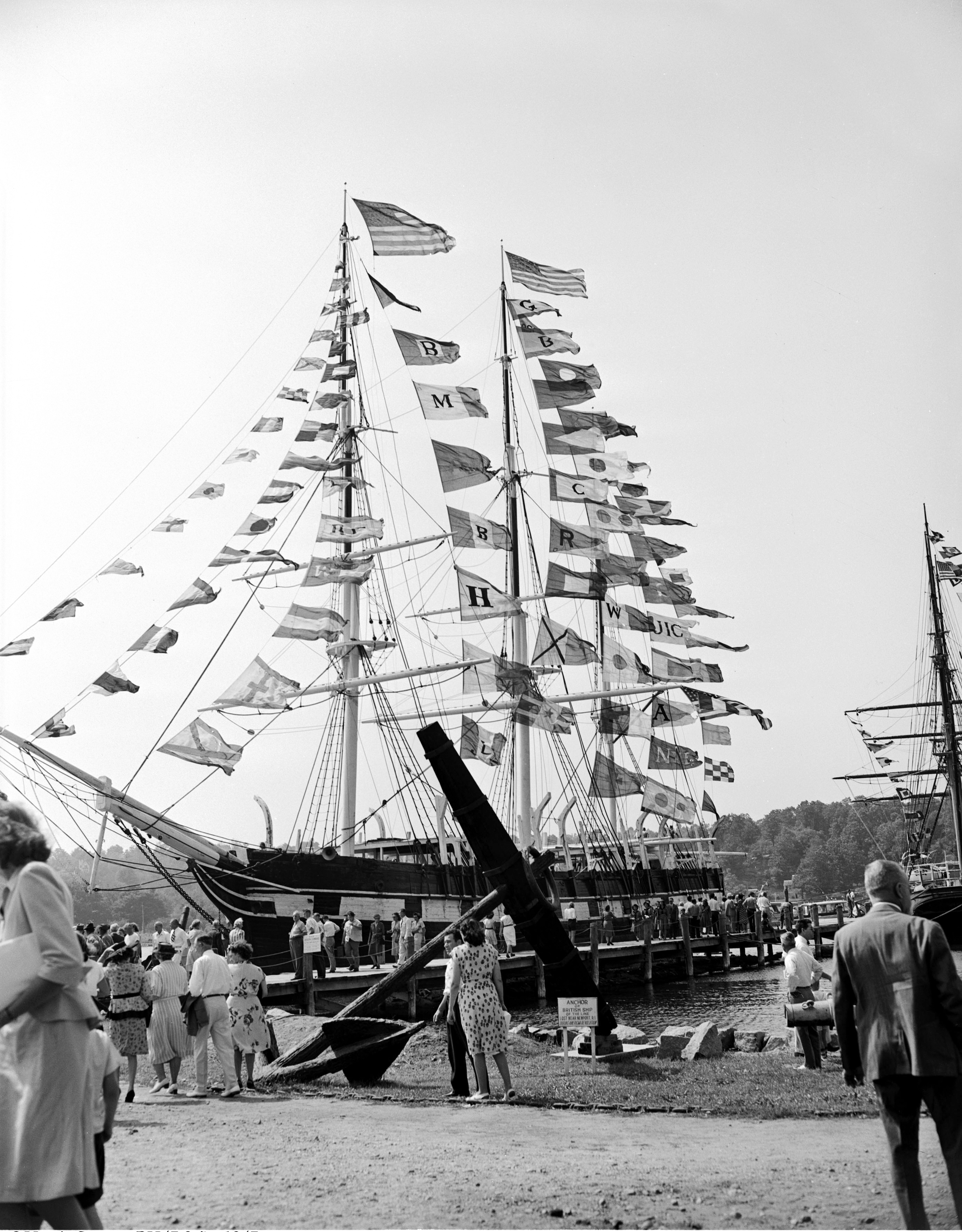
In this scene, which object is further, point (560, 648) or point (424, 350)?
point (560, 648)

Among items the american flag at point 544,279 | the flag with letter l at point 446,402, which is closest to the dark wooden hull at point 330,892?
the flag with letter l at point 446,402

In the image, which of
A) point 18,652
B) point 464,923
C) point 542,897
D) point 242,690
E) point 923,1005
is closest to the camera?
point 923,1005

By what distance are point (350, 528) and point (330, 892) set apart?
12.9 m

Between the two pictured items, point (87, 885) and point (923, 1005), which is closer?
point (923, 1005)

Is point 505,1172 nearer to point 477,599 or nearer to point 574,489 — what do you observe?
point 477,599

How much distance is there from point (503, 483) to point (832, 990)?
139 feet

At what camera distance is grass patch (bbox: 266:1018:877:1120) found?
33.2 ft

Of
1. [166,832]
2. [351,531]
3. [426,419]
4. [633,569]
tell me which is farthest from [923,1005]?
[633,569]

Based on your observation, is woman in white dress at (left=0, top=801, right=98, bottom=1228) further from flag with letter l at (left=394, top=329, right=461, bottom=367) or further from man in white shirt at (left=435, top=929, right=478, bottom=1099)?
flag with letter l at (left=394, top=329, right=461, bottom=367)

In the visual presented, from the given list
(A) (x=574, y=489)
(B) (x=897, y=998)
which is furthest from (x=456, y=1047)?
(A) (x=574, y=489)

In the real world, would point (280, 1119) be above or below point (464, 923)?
below

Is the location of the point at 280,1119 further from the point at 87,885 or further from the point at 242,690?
the point at 242,690

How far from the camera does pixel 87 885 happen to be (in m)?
30.2

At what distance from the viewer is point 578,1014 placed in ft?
43.7
